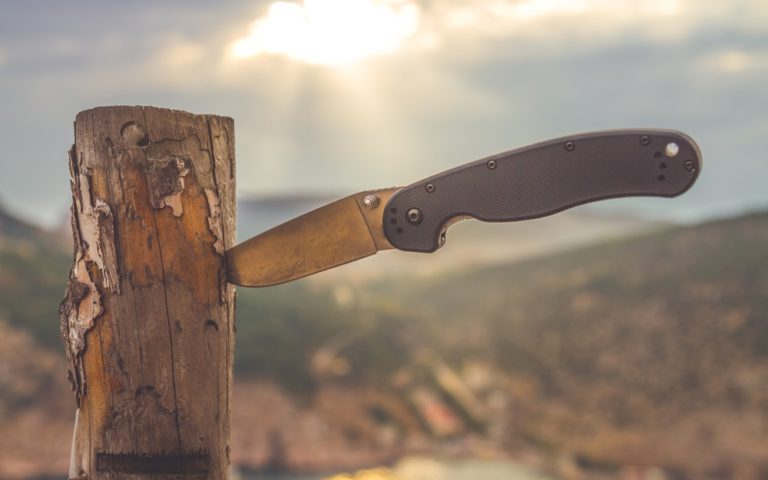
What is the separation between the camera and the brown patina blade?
7.71ft

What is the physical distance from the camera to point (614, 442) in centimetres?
1078

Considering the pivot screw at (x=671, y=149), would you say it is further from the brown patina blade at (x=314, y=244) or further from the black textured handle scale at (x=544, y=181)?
the brown patina blade at (x=314, y=244)

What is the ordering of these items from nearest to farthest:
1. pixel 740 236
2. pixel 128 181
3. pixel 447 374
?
pixel 128 181 → pixel 447 374 → pixel 740 236

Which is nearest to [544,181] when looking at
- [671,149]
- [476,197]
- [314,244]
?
[476,197]

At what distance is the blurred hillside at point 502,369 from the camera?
10.2 meters

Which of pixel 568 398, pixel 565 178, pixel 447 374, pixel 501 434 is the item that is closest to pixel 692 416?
pixel 568 398

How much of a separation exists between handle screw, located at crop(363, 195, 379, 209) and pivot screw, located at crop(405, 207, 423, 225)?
0.10 meters

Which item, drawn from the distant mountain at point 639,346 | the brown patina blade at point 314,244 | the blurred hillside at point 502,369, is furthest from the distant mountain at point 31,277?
the brown patina blade at point 314,244

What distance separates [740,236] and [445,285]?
549 centimetres

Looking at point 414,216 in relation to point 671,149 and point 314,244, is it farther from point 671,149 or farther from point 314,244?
point 671,149

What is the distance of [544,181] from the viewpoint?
2.18m

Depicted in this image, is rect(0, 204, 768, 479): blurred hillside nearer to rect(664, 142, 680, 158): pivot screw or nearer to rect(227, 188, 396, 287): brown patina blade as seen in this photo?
rect(227, 188, 396, 287): brown patina blade

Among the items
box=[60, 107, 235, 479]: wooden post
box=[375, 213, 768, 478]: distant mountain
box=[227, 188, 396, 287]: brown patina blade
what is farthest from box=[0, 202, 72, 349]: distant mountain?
box=[227, 188, 396, 287]: brown patina blade

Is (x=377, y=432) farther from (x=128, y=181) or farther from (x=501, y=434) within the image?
(x=128, y=181)
